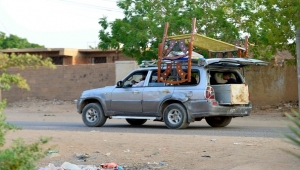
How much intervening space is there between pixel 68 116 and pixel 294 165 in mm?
17842

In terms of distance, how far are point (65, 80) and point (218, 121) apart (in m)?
15.2

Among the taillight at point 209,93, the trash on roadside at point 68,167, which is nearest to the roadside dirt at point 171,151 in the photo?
the trash on roadside at point 68,167

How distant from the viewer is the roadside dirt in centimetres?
1057

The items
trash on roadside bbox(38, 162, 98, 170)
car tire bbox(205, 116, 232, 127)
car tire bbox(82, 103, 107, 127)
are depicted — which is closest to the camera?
trash on roadside bbox(38, 162, 98, 170)

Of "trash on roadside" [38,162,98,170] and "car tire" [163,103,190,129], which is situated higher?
"car tire" [163,103,190,129]

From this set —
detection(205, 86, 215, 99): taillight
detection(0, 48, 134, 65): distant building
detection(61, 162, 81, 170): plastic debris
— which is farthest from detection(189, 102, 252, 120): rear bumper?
detection(0, 48, 134, 65): distant building

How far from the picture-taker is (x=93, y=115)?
18.8 meters

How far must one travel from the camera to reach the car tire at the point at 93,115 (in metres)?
18.6

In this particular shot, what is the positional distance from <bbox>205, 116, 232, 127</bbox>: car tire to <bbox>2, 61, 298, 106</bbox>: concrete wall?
8.08 meters

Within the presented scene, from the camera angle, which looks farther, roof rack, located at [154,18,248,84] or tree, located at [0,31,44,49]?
tree, located at [0,31,44,49]

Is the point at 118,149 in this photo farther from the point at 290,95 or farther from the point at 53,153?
the point at 290,95

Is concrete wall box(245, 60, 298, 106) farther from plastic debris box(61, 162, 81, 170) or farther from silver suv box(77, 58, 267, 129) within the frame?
plastic debris box(61, 162, 81, 170)

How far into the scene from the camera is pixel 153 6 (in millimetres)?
28047

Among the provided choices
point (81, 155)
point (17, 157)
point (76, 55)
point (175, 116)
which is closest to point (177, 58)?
point (175, 116)
